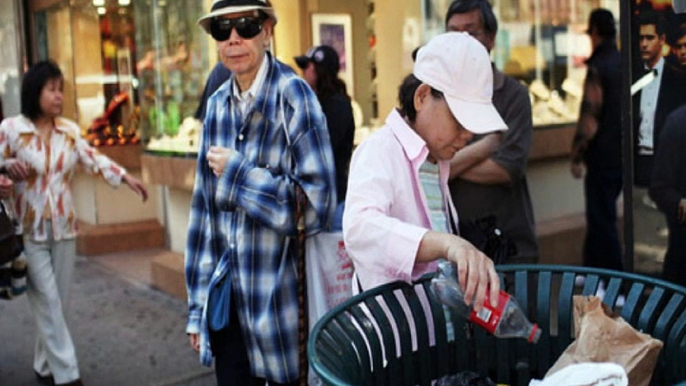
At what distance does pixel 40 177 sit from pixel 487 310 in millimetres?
3771

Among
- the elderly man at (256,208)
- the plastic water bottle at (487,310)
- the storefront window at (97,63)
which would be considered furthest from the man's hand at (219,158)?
the storefront window at (97,63)

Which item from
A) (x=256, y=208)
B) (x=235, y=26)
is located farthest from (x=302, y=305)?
(x=235, y=26)

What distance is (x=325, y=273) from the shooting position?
10.7ft

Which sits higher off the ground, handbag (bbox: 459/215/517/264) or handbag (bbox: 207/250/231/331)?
handbag (bbox: 459/215/517/264)

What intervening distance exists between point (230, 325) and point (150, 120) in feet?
17.0

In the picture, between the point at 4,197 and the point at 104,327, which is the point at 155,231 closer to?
the point at 104,327

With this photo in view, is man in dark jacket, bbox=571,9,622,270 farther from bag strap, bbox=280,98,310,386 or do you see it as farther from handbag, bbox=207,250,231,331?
handbag, bbox=207,250,231,331

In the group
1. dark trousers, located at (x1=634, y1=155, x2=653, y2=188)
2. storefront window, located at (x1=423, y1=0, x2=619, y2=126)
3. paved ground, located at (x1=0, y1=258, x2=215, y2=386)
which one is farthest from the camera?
storefront window, located at (x1=423, y1=0, x2=619, y2=126)

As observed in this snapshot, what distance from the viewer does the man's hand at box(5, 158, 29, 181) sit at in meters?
4.85

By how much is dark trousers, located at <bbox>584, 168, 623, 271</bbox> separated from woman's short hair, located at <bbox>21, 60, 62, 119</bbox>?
12.0ft

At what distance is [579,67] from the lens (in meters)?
8.63

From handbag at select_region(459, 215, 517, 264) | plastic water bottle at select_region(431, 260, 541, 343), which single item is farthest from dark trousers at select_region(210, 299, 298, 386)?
plastic water bottle at select_region(431, 260, 541, 343)

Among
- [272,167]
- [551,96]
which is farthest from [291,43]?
[272,167]

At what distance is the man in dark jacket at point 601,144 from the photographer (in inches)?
244
